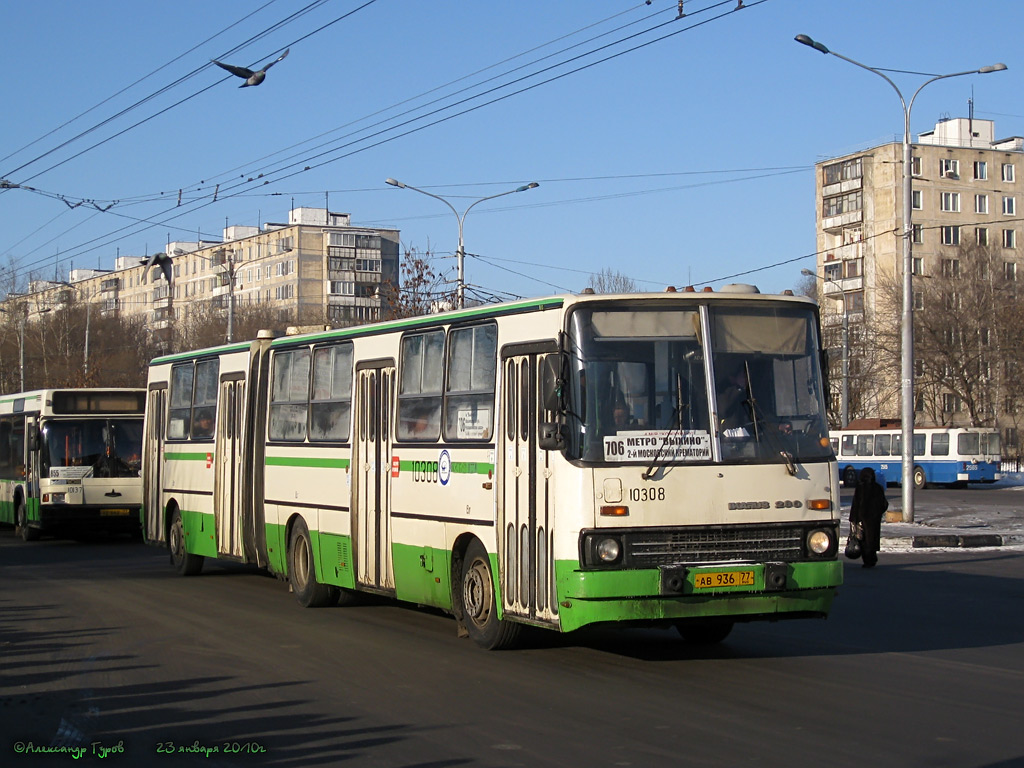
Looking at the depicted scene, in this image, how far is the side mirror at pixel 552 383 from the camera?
33.3ft

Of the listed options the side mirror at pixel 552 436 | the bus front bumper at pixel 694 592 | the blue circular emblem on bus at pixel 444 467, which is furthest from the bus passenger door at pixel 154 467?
the bus front bumper at pixel 694 592

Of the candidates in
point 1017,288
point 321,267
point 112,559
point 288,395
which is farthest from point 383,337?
point 321,267

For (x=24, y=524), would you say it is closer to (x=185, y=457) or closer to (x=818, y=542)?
(x=185, y=457)

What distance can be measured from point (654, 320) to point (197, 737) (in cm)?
464

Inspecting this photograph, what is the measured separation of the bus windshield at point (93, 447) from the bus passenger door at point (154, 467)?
5472 millimetres

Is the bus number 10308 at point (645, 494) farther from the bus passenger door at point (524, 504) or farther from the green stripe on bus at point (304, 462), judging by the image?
the green stripe on bus at point (304, 462)

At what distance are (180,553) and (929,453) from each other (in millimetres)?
41690

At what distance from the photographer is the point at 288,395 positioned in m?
16.1

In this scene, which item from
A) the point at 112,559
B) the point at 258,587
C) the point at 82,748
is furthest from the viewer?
the point at 112,559

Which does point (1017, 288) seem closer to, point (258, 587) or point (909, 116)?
point (909, 116)

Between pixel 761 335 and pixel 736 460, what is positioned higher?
pixel 761 335

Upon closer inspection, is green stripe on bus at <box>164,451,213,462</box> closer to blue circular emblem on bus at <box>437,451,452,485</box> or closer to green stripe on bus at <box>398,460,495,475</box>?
blue circular emblem on bus at <box>437,451,452,485</box>

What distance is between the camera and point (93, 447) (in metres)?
26.3

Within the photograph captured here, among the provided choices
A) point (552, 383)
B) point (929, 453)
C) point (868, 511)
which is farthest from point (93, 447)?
point (929, 453)
